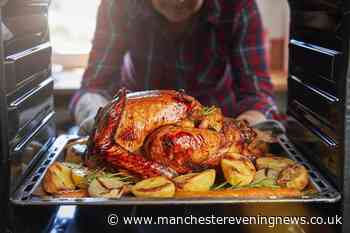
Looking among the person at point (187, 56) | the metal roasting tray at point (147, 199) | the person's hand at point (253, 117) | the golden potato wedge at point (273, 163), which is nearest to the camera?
the metal roasting tray at point (147, 199)

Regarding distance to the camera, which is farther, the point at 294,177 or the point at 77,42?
the point at 77,42

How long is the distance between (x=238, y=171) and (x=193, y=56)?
912mm

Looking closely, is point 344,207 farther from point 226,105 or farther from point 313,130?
point 226,105

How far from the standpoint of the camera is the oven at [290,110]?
104 centimetres

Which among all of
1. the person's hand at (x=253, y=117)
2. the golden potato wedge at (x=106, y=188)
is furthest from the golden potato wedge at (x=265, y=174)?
the person's hand at (x=253, y=117)

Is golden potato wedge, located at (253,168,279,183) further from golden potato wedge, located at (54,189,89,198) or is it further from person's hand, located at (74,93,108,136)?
person's hand, located at (74,93,108,136)

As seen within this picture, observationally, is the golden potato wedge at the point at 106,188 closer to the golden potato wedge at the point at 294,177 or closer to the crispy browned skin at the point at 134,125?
the crispy browned skin at the point at 134,125

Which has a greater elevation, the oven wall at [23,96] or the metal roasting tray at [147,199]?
the oven wall at [23,96]

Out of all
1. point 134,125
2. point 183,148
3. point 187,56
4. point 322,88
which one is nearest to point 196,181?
point 183,148

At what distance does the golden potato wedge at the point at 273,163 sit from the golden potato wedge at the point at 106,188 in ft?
1.17

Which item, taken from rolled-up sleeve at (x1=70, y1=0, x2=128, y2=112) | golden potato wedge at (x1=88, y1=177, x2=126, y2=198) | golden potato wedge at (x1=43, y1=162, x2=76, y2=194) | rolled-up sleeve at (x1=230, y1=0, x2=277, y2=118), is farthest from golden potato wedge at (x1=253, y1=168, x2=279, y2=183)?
rolled-up sleeve at (x1=70, y1=0, x2=128, y2=112)

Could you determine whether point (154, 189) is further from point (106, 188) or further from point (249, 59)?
point (249, 59)

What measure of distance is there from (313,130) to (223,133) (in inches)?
9.2

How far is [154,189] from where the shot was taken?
1.08 metres
